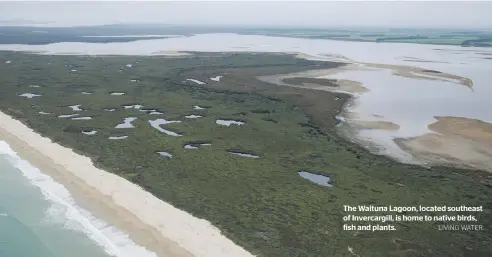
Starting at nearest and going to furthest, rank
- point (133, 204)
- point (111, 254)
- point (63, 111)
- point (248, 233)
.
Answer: point (111, 254), point (248, 233), point (133, 204), point (63, 111)

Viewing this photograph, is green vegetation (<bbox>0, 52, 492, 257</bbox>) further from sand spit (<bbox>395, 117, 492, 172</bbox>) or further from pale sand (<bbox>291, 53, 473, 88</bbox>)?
pale sand (<bbox>291, 53, 473, 88</bbox>)

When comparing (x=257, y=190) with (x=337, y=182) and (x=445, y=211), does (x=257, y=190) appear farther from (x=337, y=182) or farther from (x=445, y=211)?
(x=445, y=211)

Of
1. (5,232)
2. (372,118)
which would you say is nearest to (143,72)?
(372,118)

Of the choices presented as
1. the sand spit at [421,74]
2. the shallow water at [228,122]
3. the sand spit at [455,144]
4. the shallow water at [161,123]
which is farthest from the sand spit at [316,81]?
the shallow water at [161,123]

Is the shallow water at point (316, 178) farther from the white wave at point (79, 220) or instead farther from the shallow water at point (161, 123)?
the shallow water at point (161, 123)

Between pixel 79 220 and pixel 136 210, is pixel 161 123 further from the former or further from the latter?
pixel 79 220

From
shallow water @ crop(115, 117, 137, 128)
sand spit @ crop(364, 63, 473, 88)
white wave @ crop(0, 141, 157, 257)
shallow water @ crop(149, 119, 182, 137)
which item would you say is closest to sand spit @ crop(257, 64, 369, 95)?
sand spit @ crop(364, 63, 473, 88)
